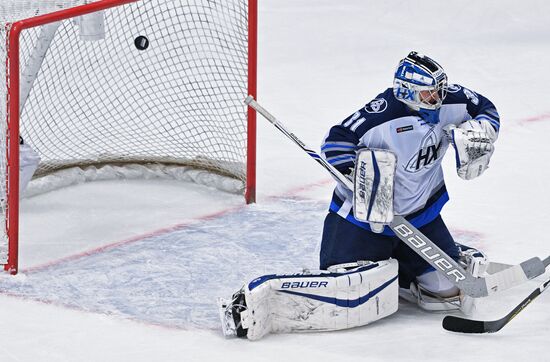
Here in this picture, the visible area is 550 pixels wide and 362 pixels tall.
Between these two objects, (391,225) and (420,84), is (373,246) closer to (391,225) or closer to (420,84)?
(391,225)

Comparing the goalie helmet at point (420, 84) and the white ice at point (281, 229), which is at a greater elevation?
Result: the goalie helmet at point (420, 84)

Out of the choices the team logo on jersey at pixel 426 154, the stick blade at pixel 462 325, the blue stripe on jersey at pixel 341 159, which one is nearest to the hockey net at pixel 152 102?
the blue stripe on jersey at pixel 341 159

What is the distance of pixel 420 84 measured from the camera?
375 centimetres

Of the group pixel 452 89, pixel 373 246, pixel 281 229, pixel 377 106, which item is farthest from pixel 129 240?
pixel 452 89

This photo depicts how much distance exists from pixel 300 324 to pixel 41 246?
1.16 m

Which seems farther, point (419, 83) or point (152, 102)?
point (152, 102)

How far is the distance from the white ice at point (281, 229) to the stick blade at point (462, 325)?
23 mm

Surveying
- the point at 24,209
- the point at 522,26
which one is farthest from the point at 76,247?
the point at 522,26

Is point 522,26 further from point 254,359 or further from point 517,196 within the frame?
point 254,359

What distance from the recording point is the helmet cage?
375 centimetres

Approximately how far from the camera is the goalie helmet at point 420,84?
375cm

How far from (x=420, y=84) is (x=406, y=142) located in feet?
0.57

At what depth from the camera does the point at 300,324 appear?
12.2 feet

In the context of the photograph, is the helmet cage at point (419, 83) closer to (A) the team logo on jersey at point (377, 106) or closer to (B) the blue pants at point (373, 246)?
(A) the team logo on jersey at point (377, 106)
